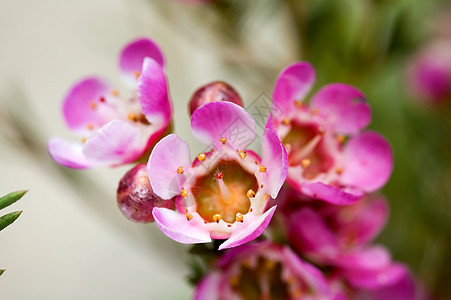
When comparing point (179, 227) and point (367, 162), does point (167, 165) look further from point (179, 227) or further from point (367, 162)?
point (367, 162)

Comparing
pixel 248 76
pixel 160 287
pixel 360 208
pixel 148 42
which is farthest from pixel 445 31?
pixel 160 287

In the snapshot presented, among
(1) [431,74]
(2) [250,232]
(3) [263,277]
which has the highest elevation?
(2) [250,232]

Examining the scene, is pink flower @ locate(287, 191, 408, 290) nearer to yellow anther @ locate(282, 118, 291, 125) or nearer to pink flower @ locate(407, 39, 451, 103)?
yellow anther @ locate(282, 118, 291, 125)

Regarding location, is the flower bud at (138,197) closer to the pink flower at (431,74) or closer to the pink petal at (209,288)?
the pink petal at (209,288)

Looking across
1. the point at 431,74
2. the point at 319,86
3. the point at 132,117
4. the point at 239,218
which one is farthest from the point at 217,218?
the point at 431,74

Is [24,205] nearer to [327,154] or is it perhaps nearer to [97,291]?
[327,154]

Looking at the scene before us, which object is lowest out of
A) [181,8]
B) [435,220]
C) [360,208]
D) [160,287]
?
[160,287]
